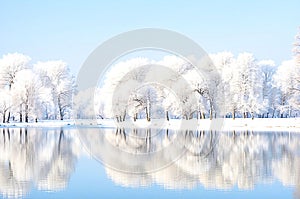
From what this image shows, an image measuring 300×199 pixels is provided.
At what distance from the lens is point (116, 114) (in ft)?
234

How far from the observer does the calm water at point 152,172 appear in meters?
14.6

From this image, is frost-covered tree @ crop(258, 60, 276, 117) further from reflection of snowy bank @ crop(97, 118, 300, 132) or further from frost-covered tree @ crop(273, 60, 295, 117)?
reflection of snowy bank @ crop(97, 118, 300, 132)

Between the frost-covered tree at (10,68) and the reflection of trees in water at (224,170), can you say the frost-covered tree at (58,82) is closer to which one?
the frost-covered tree at (10,68)

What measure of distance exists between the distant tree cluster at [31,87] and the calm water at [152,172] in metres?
45.0

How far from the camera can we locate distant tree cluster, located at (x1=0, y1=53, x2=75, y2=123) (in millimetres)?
71562

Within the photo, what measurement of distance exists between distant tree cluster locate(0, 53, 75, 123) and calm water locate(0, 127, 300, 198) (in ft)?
148

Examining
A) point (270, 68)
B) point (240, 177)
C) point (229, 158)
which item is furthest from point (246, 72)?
point (240, 177)

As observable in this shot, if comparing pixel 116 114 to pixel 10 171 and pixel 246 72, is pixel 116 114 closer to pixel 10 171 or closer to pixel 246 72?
pixel 246 72

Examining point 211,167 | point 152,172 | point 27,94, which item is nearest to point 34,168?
point 152,172

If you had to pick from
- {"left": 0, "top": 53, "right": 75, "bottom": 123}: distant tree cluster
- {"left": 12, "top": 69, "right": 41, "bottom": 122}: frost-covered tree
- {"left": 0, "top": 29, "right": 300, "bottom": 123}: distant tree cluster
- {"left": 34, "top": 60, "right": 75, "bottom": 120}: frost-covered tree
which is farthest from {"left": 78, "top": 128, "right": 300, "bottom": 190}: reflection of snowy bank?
{"left": 34, "top": 60, "right": 75, "bottom": 120}: frost-covered tree

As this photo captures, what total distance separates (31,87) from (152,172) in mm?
56805

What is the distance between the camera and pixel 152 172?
62.7 feet

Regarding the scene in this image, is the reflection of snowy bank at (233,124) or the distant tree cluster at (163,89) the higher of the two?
the distant tree cluster at (163,89)

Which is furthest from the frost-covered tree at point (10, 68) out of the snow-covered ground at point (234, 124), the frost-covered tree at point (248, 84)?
the frost-covered tree at point (248, 84)
